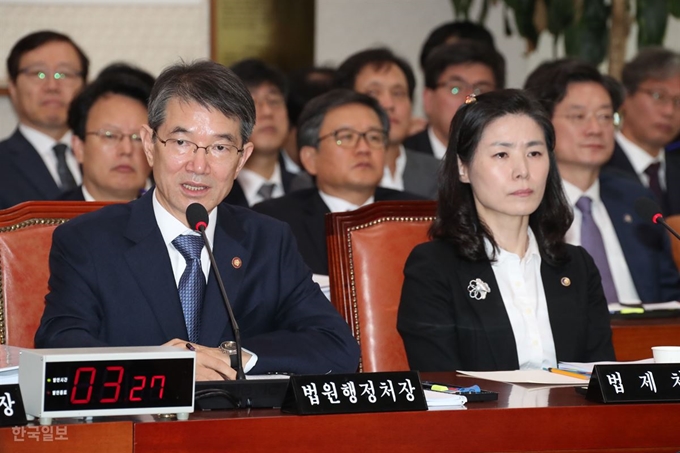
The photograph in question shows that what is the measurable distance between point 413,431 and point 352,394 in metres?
0.11

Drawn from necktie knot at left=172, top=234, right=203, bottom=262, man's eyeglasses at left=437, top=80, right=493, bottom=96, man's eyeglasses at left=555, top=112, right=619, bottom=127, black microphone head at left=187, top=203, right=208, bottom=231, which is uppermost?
man's eyeglasses at left=437, top=80, right=493, bottom=96

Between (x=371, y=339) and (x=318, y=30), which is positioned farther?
(x=318, y=30)

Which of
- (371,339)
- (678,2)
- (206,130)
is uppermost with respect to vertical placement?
(678,2)

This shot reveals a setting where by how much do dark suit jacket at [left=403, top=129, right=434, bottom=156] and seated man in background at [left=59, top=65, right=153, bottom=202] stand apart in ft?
4.70

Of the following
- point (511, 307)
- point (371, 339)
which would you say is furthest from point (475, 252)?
point (371, 339)

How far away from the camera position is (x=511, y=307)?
2.75 metres

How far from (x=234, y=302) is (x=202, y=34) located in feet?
11.3

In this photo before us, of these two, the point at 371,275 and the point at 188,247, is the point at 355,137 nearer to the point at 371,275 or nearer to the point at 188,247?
the point at 371,275

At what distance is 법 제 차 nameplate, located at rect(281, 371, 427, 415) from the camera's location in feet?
5.79

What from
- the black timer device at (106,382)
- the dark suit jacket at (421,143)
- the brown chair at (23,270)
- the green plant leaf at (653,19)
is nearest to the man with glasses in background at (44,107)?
the dark suit jacket at (421,143)

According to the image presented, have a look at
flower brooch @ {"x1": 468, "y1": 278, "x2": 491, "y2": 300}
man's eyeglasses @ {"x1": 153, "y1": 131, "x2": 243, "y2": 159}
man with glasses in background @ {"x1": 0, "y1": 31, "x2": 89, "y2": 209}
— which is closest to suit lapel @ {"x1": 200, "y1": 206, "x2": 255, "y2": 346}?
man's eyeglasses @ {"x1": 153, "y1": 131, "x2": 243, "y2": 159}

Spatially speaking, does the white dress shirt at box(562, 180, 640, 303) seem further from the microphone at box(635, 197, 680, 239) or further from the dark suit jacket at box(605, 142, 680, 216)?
the microphone at box(635, 197, 680, 239)

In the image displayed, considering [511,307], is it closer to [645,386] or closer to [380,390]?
[645,386]

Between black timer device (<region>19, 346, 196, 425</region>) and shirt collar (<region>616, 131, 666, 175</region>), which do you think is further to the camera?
shirt collar (<region>616, 131, 666, 175</region>)
